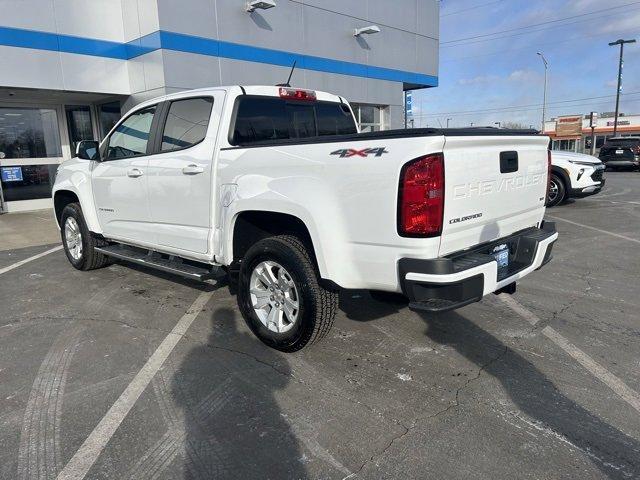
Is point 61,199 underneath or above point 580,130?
underneath

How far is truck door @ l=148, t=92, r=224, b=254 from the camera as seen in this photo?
Answer: 4172 millimetres

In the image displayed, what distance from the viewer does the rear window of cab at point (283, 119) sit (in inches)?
167

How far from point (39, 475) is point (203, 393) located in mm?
1028

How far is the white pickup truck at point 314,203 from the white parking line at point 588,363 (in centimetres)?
71

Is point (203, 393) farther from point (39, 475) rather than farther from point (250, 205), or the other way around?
point (250, 205)

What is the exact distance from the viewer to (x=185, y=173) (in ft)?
14.1

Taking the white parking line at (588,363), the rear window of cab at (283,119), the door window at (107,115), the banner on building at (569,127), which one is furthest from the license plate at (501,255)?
the banner on building at (569,127)

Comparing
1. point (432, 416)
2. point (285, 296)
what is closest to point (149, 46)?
point (285, 296)

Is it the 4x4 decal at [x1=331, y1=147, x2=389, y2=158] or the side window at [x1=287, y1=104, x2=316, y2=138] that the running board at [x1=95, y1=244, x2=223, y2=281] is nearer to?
the side window at [x1=287, y1=104, x2=316, y2=138]

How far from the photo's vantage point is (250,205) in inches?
148

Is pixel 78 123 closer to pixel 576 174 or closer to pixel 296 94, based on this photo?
pixel 296 94

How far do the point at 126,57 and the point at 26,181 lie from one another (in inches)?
164

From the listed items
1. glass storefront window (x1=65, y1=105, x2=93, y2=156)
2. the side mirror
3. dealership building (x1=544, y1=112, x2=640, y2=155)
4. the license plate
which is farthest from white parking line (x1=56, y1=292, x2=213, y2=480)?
dealership building (x1=544, y1=112, x2=640, y2=155)

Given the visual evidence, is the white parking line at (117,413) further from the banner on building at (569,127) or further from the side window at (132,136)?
the banner on building at (569,127)
